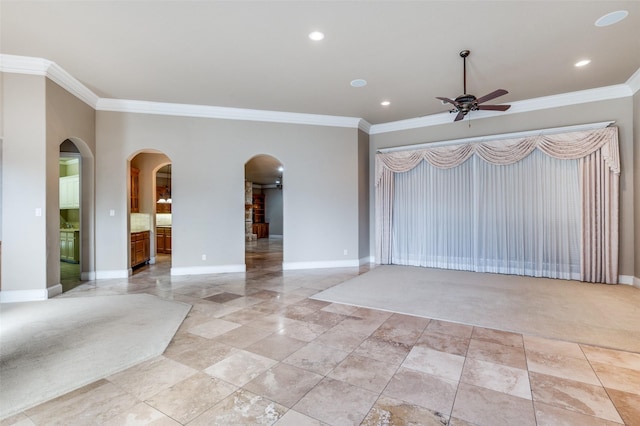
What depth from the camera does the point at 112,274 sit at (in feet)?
18.5

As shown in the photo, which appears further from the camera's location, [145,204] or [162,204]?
[162,204]

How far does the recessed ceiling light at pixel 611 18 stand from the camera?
3.14m

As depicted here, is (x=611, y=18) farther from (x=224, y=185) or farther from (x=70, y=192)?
(x=70, y=192)

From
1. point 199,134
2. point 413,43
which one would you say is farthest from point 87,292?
point 413,43

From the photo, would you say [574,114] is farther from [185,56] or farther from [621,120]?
[185,56]

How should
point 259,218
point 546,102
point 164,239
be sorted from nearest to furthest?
point 546,102, point 164,239, point 259,218

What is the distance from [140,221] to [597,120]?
9518mm

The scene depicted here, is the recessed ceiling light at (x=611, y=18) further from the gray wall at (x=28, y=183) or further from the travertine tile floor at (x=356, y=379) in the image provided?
the gray wall at (x=28, y=183)

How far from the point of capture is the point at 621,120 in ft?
16.6

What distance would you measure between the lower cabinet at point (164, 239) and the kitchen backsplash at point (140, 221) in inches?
82.4

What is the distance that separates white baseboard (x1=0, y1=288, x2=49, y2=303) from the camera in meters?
4.18

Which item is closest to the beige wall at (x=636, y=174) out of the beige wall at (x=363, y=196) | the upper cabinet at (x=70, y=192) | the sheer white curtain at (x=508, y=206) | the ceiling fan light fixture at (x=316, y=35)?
the sheer white curtain at (x=508, y=206)

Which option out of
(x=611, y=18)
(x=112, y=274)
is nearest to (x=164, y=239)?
(x=112, y=274)

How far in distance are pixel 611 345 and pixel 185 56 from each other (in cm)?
577
